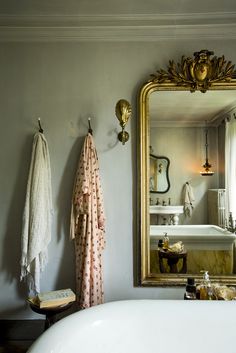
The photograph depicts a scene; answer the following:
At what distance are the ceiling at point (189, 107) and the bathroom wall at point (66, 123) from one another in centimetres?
18

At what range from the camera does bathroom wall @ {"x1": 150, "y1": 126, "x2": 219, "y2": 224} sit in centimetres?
209

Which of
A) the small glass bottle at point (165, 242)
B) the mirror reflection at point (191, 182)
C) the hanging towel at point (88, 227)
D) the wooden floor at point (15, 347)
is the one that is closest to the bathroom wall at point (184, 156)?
the mirror reflection at point (191, 182)

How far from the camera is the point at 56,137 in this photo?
6.87 ft

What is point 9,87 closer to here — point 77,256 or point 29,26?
point 29,26

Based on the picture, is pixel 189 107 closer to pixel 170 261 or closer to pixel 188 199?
pixel 188 199

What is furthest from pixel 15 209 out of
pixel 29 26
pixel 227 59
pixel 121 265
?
pixel 227 59

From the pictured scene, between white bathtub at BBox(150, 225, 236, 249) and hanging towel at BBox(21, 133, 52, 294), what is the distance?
0.79 meters

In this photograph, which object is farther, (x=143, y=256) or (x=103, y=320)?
(x=143, y=256)

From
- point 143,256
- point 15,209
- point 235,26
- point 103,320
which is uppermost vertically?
point 235,26

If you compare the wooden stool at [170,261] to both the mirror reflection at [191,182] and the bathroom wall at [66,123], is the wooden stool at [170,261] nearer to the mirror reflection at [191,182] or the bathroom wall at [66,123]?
the mirror reflection at [191,182]

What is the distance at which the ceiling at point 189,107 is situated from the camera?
209cm

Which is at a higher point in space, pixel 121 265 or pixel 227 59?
pixel 227 59

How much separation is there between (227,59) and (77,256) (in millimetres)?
1853

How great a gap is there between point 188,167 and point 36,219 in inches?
46.7
